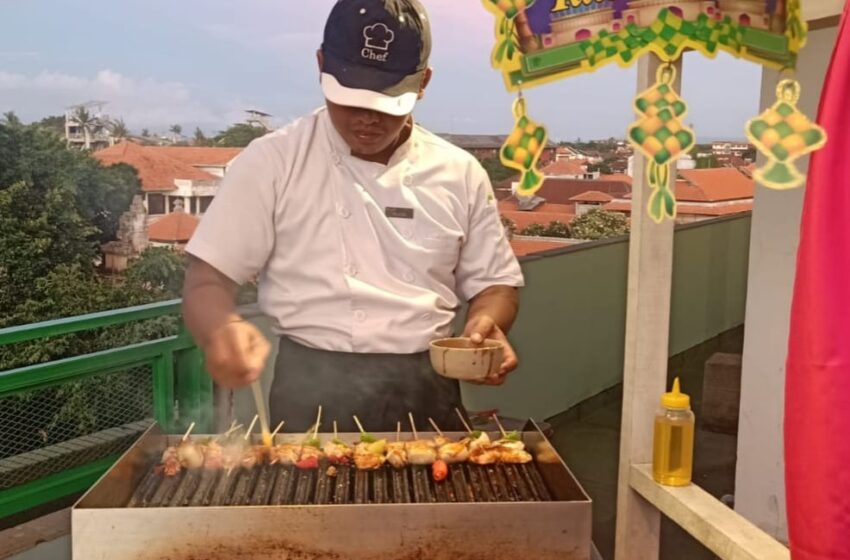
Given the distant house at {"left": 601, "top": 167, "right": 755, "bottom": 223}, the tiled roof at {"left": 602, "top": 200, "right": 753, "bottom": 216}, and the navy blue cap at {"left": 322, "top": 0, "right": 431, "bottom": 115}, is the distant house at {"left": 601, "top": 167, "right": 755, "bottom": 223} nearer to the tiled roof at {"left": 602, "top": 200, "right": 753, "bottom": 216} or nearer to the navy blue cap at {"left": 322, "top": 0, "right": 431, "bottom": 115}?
the tiled roof at {"left": 602, "top": 200, "right": 753, "bottom": 216}

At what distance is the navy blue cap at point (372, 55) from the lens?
85.7 inches

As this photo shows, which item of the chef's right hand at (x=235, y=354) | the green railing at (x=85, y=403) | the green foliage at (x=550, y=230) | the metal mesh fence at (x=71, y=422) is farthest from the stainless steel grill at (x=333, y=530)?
the metal mesh fence at (x=71, y=422)

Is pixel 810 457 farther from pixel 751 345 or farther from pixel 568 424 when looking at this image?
pixel 568 424

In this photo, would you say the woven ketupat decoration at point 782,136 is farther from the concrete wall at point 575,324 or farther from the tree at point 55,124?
the concrete wall at point 575,324

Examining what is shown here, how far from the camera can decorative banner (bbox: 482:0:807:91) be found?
2.19 m

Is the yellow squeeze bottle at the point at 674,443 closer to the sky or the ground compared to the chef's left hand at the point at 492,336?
closer to the ground

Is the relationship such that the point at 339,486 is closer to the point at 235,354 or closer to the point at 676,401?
the point at 235,354

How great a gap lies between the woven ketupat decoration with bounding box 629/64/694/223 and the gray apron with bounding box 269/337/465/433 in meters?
0.89

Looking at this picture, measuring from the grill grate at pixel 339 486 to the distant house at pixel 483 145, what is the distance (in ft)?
2.80

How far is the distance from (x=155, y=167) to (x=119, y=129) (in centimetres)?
20

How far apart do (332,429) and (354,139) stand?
2.90 feet

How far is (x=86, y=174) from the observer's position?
2932 mm

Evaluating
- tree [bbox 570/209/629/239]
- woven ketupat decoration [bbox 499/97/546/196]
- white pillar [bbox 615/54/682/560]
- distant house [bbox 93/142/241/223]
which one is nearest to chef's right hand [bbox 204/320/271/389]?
distant house [bbox 93/142/241/223]

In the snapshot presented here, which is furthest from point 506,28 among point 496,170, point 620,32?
point 496,170
